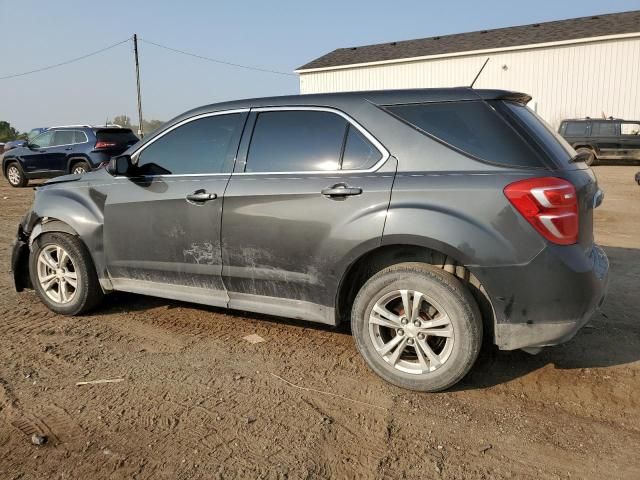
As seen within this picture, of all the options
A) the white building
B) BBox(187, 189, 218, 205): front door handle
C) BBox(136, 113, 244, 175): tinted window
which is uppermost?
the white building

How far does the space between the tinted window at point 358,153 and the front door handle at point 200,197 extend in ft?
3.33

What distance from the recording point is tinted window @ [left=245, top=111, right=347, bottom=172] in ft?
11.4

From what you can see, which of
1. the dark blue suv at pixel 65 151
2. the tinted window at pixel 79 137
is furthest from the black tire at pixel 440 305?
the tinted window at pixel 79 137

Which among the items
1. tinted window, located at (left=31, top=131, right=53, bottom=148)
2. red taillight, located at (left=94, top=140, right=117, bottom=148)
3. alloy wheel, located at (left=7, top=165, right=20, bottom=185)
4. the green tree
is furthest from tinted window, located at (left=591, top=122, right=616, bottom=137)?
the green tree

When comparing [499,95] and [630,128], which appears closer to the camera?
[499,95]

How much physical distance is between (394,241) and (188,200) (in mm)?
1607

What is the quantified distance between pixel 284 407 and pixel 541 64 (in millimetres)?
26964

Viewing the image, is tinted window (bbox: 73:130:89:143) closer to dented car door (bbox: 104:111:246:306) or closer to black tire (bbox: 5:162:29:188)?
black tire (bbox: 5:162:29:188)

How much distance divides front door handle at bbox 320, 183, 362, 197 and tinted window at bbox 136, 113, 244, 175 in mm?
887

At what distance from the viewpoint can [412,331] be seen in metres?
3.18

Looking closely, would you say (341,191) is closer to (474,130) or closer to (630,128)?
(474,130)

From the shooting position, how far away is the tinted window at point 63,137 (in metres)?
15.1

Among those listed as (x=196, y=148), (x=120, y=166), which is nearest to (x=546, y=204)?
(x=196, y=148)

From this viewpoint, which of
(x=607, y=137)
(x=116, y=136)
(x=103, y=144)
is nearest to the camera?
(x=103, y=144)
